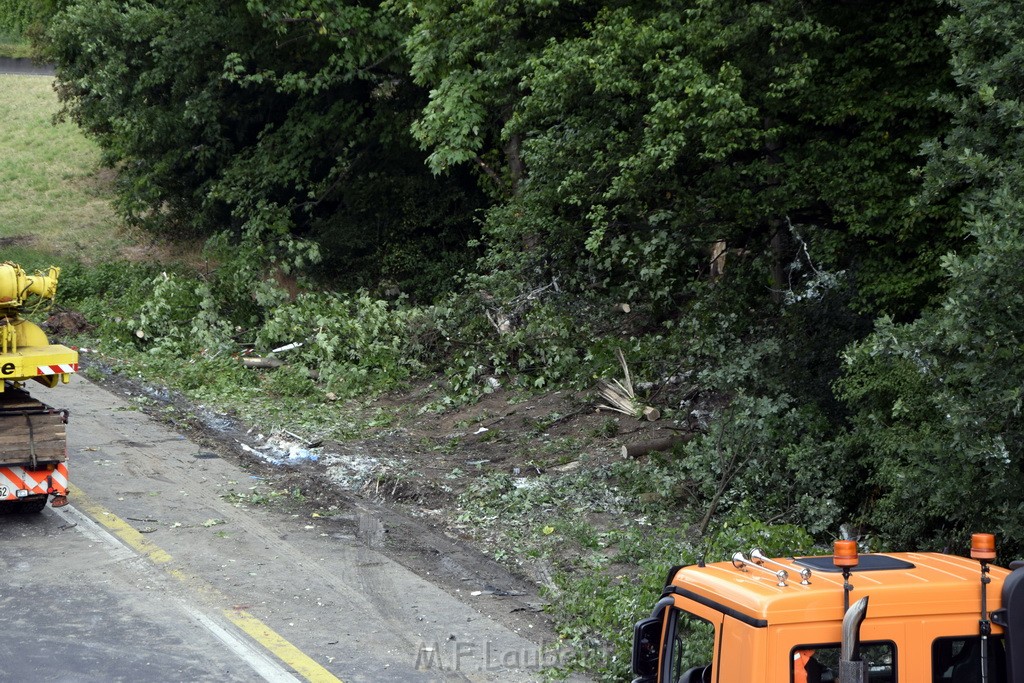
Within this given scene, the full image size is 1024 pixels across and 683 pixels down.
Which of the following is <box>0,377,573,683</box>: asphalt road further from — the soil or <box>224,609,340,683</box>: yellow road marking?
the soil

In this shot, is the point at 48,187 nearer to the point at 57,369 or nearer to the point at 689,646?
the point at 57,369

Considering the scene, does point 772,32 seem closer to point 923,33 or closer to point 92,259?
point 923,33

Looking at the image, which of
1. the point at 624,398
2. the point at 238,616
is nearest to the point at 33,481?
the point at 238,616

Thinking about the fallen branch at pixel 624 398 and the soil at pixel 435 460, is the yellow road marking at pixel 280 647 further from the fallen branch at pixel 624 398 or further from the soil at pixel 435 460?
the fallen branch at pixel 624 398

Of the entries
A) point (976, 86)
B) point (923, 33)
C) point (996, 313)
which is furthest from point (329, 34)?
point (996, 313)

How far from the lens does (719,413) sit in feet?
39.5

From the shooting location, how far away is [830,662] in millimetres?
4578

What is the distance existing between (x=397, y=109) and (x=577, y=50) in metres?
11.8

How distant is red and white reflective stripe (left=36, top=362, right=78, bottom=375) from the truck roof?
8.08 metres

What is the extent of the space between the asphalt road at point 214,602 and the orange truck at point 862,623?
338 cm

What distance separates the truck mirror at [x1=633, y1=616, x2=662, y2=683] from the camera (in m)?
5.22

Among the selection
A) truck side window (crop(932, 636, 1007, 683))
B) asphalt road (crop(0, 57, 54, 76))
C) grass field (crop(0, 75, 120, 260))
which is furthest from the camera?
asphalt road (crop(0, 57, 54, 76))

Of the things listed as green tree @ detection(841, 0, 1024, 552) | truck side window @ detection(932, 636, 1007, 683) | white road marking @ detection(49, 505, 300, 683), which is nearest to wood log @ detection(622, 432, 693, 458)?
green tree @ detection(841, 0, 1024, 552)

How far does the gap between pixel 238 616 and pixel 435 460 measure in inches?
206
